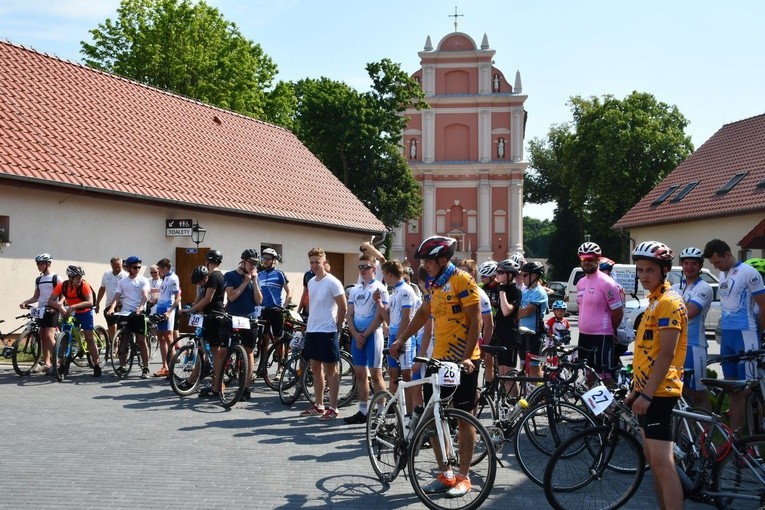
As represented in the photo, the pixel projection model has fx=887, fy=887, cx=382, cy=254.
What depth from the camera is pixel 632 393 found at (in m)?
5.84

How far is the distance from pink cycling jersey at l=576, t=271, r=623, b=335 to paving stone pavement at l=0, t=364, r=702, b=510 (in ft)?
5.52

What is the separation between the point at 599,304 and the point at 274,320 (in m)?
6.45

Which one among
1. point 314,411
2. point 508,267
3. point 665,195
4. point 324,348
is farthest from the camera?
point 665,195

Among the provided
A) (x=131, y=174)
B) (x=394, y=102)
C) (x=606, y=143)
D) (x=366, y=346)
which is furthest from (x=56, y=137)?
(x=606, y=143)

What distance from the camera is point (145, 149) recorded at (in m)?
23.9

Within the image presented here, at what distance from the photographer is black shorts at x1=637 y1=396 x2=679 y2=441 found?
18.4 ft

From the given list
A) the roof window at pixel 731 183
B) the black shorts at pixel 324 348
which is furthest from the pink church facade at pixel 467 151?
the black shorts at pixel 324 348

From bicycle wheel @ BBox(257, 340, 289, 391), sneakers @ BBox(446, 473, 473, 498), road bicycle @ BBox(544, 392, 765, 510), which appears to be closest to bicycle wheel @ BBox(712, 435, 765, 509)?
road bicycle @ BBox(544, 392, 765, 510)

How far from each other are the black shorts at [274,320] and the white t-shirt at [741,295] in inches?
290

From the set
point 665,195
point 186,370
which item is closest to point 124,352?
point 186,370

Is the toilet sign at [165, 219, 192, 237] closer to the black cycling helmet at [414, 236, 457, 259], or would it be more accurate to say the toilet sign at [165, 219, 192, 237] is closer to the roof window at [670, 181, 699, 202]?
the black cycling helmet at [414, 236, 457, 259]

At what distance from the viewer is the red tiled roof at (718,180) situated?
35.2m

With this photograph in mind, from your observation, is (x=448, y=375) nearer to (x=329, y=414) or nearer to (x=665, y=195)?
(x=329, y=414)

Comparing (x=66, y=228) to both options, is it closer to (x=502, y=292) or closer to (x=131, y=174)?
(x=131, y=174)
